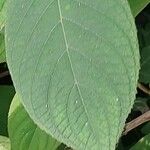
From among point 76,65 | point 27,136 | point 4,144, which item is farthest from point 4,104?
point 76,65

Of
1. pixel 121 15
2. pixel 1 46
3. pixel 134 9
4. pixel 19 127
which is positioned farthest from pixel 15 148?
pixel 121 15

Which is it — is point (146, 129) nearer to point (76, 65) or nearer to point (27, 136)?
point (27, 136)

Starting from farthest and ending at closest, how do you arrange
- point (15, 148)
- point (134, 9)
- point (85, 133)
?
point (15, 148)
point (134, 9)
point (85, 133)

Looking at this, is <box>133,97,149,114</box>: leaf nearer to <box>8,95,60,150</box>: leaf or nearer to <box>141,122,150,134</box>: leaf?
<box>141,122,150,134</box>: leaf

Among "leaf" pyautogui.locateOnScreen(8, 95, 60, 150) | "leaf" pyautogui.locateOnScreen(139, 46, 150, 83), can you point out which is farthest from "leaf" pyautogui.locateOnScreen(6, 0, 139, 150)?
A: "leaf" pyautogui.locateOnScreen(139, 46, 150, 83)

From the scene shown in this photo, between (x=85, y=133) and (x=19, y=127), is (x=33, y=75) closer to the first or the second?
(x=85, y=133)
